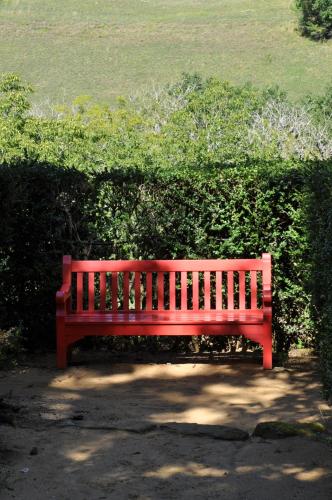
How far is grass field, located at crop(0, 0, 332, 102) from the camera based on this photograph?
226ft

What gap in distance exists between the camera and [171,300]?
830 cm

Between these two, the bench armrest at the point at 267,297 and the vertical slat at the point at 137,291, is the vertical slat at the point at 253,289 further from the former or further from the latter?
the vertical slat at the point at 137,291

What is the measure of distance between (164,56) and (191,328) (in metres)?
70.1

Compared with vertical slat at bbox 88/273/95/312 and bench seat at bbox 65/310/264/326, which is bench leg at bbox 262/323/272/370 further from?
vertical slat at bbox 88/273/95/312

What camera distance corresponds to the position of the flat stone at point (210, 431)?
555cm

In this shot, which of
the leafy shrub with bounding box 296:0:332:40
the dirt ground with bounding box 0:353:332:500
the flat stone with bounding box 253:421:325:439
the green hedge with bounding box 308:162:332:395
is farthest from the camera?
the leafy shrub with bounding box 296:0:332:40

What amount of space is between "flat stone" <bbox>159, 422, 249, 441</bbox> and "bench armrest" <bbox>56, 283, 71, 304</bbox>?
7.83 ft

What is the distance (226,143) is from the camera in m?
35.8

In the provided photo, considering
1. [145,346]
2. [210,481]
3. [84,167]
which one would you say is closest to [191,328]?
[145,346]

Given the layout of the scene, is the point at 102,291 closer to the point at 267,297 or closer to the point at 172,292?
the point at 172,292

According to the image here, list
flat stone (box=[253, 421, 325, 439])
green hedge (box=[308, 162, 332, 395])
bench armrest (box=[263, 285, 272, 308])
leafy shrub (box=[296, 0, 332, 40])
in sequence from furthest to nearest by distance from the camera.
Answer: leafy shrub (box=[296, 0, 332, 40])
bench armrest (box=[263, 285, 272, 308])
green hedge (box=[308, 162, 332, 395])
flat stone (box=[253, 421, 325, 439])

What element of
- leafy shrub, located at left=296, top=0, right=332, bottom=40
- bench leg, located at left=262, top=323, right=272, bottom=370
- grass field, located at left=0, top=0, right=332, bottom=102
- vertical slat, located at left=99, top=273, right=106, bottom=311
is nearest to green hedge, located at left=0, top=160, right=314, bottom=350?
vertical slat, located at left=99, top=273, right=106, bottom=311

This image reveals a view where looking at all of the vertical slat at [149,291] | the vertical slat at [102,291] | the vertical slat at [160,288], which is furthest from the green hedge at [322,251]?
the vertical slat at [102,291]

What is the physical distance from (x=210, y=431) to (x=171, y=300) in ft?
9.03
